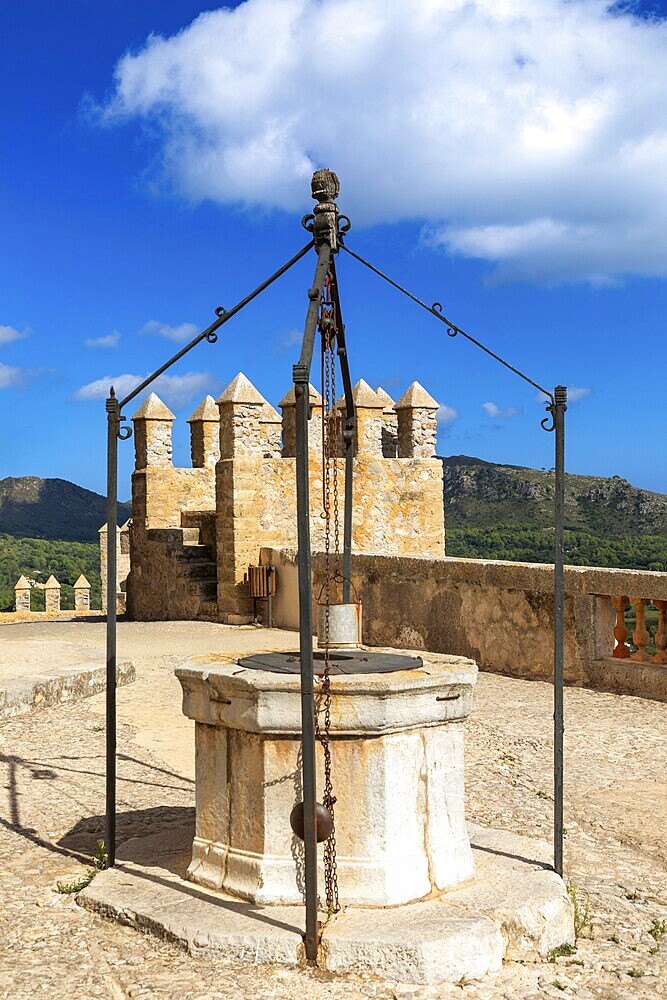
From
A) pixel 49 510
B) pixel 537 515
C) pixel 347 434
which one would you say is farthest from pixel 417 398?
pixel 49 510

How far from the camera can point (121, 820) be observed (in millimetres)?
5484

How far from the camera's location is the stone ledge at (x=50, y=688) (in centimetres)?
833

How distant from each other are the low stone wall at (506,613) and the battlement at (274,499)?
2645 mm

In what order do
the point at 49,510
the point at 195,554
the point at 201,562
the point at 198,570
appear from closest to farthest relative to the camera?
the point at 198,570
the point at 201,562
the point at 195,554
the point at 49,510

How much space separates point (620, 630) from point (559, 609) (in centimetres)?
489

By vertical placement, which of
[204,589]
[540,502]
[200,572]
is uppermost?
[540,502]

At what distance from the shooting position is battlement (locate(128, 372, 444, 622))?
15.6 m

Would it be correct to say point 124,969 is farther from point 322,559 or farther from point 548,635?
point 322,559

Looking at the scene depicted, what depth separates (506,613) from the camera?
1019 centimetres

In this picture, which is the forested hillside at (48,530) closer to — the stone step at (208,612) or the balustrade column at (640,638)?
the stone step at (208,612)

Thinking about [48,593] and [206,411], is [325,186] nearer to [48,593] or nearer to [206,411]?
[206,411]

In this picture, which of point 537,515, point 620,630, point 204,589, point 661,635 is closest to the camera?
point 661,635

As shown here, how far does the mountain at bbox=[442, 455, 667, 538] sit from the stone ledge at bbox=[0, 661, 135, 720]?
25381mm

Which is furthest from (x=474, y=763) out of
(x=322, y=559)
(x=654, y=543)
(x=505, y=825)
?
(x=654, y=543)
